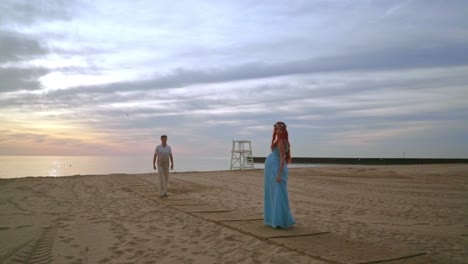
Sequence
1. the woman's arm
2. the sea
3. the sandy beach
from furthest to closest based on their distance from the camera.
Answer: the sea → the woman's arm → the sandy beach

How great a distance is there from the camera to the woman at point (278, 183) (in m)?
6.76

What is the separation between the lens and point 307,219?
26.5 feet

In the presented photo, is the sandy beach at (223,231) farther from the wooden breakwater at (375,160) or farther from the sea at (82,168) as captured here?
the wooden breakwater at (375,160)

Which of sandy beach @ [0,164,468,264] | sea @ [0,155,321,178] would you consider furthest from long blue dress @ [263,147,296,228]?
sea @ [0,155,321,178]

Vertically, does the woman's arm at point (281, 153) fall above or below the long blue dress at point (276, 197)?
above

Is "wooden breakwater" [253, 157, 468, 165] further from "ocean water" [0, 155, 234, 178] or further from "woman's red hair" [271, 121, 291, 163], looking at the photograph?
"woman's red hair" [271, 121, 291, 163]

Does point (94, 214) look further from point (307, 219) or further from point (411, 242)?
point (411, 242)

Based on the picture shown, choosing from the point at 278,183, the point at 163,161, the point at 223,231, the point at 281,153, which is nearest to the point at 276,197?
the point at 278,183

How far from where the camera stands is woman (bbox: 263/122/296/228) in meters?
6.76

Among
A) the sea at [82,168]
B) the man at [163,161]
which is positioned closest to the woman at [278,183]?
the man at [163,161]

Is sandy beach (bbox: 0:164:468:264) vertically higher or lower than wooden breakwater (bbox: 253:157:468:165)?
lower

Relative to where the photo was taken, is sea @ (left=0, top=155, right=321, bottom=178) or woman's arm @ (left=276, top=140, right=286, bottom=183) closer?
woman's arm @ (left=276, top=140, right=286, bottom=183)

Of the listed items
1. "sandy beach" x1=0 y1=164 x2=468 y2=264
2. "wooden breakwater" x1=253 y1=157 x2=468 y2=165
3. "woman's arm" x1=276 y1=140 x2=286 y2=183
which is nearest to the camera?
"sandy beach" x1=0 y1=164 x2=468 y2=264

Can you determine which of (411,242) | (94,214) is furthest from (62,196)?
(411,242)
